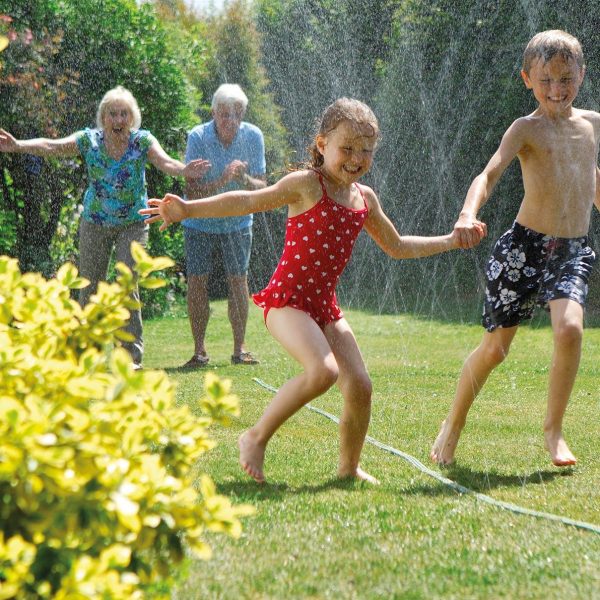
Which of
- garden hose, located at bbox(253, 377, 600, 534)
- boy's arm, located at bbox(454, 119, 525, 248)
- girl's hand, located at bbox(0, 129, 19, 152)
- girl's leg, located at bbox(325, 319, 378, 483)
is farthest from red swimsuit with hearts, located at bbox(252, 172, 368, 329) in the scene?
girl's hand, located at bbox(0, 129, 19, 152)

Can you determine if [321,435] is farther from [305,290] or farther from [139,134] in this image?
[139,134]

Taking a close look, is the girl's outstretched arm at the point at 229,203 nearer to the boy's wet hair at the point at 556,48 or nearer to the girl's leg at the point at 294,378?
A: the girl's leg at the point at 294,378

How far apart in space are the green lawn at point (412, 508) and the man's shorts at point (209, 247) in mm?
1111

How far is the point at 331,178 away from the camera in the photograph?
387 cm

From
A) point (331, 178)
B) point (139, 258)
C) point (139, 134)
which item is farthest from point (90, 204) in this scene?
point (139, 258)

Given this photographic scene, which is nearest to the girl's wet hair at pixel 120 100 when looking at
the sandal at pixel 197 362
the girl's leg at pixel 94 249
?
the girl's leg at pixel 94 249

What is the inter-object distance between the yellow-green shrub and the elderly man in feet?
17.8

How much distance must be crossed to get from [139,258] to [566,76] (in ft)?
8.07

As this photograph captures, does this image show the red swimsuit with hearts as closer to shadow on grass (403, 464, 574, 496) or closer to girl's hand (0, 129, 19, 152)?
shadow on grass (403, 464, 574, 496)

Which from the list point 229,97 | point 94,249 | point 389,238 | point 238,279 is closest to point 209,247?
point 238,279

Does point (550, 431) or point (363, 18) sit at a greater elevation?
point (363, 18)

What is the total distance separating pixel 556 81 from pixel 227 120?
12.4 ft

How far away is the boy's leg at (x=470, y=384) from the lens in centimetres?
405

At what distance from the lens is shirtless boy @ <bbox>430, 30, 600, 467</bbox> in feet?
13.1
